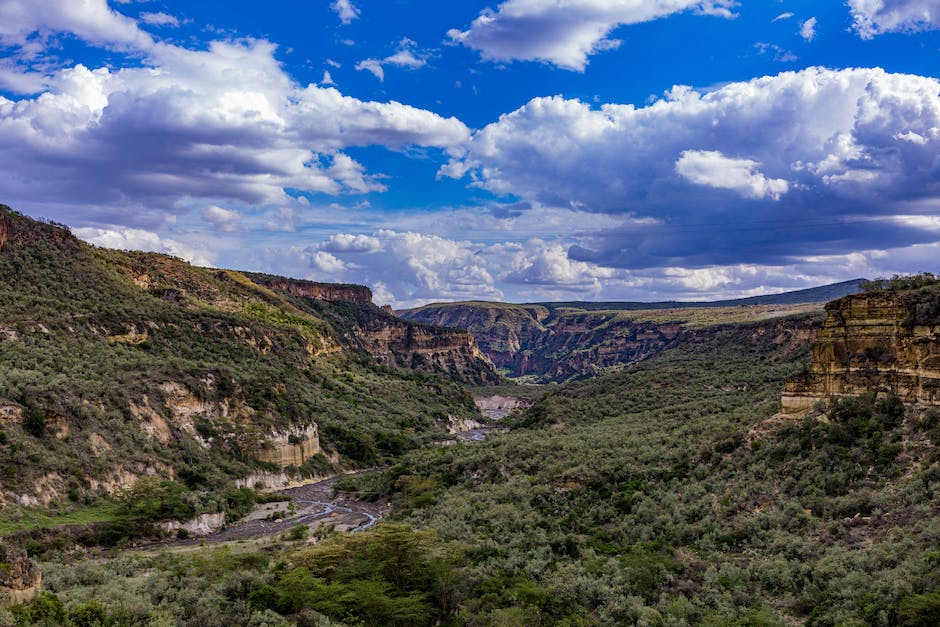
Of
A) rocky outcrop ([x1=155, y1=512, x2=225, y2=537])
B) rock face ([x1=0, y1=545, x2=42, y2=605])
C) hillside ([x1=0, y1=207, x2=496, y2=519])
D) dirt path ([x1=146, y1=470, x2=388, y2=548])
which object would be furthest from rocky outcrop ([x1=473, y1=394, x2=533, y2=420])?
rock face ([x1=0, y1=545, x2=42, y2=605])

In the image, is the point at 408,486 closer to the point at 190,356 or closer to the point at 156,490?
the point at 156,490

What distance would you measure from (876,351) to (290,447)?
66441 millimetres

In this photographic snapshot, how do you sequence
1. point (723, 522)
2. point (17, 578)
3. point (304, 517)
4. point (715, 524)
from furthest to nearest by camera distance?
point (304, 517) < point (723, 522) < point (715, 524) < point (17, 578)

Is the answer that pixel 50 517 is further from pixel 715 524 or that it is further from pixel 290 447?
pixel 715 524

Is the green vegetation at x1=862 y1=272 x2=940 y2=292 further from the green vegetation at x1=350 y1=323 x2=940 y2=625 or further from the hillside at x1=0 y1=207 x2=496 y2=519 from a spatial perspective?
the hillside at x1=0 y1=207 x2=496 y2=519

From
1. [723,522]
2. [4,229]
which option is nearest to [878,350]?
[723,522]

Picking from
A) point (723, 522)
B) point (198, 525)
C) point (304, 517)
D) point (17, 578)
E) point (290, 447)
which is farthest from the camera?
point (290, 447)

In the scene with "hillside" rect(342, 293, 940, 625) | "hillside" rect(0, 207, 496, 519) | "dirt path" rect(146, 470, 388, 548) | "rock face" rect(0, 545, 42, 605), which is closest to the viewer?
"rock face" rect(0, 545, 42, 605)

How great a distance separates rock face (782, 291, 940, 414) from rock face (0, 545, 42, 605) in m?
42.4

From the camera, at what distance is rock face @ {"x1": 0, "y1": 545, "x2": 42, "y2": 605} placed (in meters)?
26.9

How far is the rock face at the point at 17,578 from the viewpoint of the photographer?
26875 millimetres

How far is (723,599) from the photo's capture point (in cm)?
2984

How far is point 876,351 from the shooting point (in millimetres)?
40031

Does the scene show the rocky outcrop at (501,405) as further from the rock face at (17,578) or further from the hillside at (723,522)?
the rock face at (17,578)
